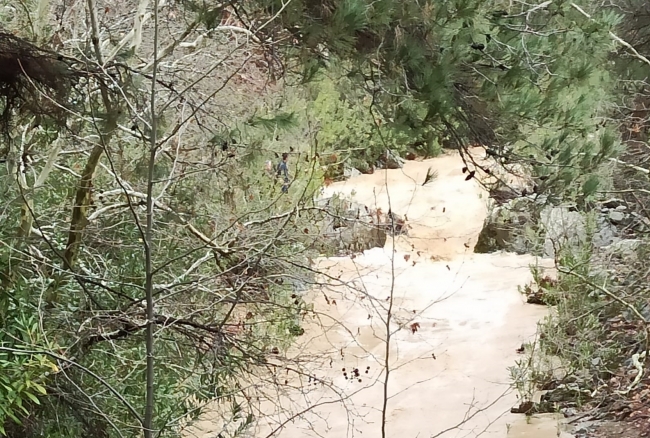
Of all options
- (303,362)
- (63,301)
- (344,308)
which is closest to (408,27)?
(303,362)

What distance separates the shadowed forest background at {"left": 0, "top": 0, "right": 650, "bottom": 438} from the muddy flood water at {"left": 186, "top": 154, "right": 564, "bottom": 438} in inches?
13.5

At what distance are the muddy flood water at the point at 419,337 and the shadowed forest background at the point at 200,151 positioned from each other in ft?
1.12

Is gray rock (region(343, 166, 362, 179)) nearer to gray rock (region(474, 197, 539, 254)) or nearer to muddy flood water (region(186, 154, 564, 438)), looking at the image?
muddy flood water (region(186, 154, 564, 438))

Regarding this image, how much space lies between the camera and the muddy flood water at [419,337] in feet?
9.66

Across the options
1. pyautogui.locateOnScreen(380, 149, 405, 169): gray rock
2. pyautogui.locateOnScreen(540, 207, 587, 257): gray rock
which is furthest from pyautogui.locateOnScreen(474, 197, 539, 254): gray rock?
pyautogui.locateOnScreen(380, 149, 405, 169): gray rock

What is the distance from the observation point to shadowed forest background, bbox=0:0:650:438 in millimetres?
1606

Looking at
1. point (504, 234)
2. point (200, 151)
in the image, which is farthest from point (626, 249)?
point (200, 151)

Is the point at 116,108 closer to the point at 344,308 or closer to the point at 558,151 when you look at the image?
the point at 558,151

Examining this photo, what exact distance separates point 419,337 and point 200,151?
227 cm

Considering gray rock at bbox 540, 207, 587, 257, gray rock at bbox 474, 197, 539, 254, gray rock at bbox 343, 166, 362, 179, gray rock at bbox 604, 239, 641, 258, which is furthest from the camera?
gray rock at bbox 343, 166, 362, 179

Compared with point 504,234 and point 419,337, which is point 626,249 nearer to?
point 419,337

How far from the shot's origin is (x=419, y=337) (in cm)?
457

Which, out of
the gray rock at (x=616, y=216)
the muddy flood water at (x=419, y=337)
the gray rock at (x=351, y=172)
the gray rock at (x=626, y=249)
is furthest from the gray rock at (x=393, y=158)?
the gray rock at (x=616, y=216)

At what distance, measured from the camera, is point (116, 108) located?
1659mm
